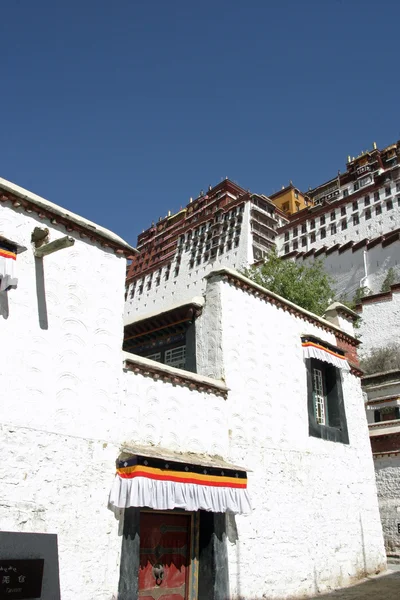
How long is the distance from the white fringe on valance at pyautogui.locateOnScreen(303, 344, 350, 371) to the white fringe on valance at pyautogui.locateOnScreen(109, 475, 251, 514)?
3.70 meters

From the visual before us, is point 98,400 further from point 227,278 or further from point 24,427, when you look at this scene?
point 227,278

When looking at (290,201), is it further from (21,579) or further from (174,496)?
(21,579)

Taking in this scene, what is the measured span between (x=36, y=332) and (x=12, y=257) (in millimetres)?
944

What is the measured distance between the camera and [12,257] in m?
6.11

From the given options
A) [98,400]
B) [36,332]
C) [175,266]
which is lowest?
[98,400]

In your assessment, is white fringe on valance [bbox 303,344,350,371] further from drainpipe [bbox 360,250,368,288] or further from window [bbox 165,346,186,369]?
drainpipe [bbox 360,250,368,288]

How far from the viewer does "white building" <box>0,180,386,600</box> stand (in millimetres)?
6090

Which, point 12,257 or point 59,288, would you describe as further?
point 59,288

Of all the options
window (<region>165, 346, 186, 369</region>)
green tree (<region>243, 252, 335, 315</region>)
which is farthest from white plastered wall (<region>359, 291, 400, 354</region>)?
window (<region>165, 346, 186, 369</region>)

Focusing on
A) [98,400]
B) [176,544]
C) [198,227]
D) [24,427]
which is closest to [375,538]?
[176,544]

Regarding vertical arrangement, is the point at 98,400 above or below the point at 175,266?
below

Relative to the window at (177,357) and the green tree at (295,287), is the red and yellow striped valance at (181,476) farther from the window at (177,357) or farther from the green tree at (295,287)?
the green tree at (295,287)

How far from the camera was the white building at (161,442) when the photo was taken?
609cm

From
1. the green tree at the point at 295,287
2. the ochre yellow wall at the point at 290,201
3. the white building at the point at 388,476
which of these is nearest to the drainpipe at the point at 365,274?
the green tree at the point at 295,287
